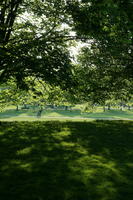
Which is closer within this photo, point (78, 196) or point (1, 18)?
point (78, 196)


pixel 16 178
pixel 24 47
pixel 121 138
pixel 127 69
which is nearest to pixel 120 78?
pixel 127 69

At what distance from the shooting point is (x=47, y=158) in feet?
32.9

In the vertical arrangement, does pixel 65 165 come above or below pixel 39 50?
below

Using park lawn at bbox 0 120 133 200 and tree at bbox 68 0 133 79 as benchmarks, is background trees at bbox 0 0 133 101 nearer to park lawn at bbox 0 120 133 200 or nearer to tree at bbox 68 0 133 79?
tree at bbox 68 0 133 79

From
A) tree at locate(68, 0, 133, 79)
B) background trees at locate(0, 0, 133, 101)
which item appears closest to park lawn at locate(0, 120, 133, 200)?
background trees at locate(0, 0, 133, 101)

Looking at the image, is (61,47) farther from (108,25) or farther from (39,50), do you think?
(108,25)

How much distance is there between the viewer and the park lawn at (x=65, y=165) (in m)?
7.24

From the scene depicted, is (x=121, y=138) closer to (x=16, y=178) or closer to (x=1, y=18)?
(x=16, y=178)

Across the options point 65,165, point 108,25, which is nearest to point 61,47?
point 108,25

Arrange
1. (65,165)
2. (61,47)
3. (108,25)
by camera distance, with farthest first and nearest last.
Answer: (61,47) → (108,25) → (65,165)

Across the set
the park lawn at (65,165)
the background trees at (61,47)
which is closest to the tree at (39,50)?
the background trees at (61,47)

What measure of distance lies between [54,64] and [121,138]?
579 centimetres

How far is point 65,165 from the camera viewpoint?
925 cm

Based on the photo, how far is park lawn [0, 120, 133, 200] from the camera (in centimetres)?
724
